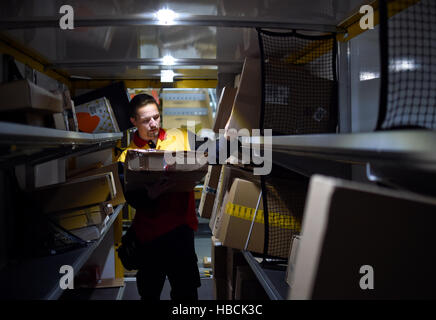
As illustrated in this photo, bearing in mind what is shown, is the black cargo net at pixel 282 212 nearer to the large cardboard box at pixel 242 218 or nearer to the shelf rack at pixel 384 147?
the large cardboard box at pixel 242 218

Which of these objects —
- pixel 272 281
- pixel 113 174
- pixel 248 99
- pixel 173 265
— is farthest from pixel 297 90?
pixel 113 174

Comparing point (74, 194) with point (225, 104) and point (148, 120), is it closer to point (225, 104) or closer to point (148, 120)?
point (148, 120)

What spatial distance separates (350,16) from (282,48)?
41 centimetres

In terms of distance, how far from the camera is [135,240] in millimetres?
2342

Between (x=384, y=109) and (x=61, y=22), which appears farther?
(x=61, y=22)

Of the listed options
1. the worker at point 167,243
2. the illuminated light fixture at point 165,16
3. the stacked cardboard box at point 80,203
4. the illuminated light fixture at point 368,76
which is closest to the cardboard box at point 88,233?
the stacked cardboard box at point 80,203

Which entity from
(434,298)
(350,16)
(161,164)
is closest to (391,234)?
(434,298)

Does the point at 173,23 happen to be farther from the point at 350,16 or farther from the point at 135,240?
the point at 135,240

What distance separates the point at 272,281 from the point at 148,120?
1.60 meters

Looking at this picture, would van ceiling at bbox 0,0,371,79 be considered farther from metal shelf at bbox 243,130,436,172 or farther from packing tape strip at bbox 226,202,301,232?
metal shelf at bbox 243,130,436,172

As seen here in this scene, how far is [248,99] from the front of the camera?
1910 mm

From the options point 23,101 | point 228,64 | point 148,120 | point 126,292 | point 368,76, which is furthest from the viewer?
point 126,292

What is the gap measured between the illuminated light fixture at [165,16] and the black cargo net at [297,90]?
0.60 m

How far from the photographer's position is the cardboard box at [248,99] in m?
1.86
